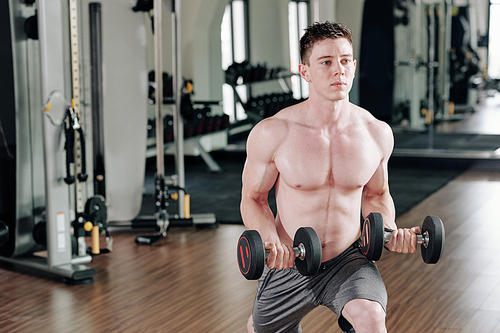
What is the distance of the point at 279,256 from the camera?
1.46 m

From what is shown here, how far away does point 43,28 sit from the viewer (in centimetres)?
282

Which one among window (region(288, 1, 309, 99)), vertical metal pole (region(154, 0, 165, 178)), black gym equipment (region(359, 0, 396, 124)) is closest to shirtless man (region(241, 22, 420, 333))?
vertical metal pole (region(154, 0, 165, 178))

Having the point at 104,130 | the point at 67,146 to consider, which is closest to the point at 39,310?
the point at 67,146

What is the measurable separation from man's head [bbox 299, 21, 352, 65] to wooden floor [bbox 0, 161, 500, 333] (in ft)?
4.05

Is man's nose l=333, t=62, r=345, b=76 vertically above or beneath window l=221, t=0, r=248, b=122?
beneath

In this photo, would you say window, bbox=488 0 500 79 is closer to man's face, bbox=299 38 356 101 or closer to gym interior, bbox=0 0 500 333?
gym interior, bbox=0 0 500 333

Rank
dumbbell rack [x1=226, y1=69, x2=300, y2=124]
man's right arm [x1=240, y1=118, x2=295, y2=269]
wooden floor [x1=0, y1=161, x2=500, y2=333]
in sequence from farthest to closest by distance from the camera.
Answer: dumbbell rack [x1=226, y1=69, x2=300, y2=124]
wooden floor [x1=0, y1=161, x2=500, y2=333]
man's right arm [x1=240, y1=118, x2=295, y2=269]

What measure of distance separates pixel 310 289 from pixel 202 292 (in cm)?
126

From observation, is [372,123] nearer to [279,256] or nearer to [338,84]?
[338,84]

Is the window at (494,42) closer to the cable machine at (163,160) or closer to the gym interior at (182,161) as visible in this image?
the gym interior at (182,161)

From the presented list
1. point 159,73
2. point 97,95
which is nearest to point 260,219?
point 97,95

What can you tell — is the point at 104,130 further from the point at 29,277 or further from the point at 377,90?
the point at 377,90

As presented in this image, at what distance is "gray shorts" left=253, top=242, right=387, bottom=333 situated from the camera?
1.60 meters

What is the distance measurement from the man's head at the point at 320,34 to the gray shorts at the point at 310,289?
Result: 1.82 feet
